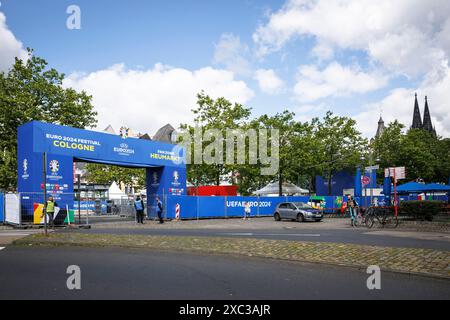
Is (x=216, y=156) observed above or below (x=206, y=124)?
below

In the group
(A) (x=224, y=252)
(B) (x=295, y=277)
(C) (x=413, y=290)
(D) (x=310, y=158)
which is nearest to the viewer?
(C) (x=413, y=290)

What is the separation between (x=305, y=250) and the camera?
36.3 feet

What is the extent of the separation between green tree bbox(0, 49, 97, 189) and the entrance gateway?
13584 mm

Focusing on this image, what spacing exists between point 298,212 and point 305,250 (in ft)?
58.9

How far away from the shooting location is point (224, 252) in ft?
36.1

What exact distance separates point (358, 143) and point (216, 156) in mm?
18687

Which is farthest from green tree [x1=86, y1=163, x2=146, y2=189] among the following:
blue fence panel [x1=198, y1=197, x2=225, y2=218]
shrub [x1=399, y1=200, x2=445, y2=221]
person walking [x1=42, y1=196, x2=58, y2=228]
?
shrub [x1=399, y1=200, x2=445, y2=221]

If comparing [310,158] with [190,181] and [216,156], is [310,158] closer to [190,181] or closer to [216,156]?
[216,156]

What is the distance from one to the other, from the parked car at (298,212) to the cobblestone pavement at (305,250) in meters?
15.6

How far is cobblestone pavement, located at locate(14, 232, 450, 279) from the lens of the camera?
28.8ft

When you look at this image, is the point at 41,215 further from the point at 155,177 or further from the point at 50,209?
the point at 155,177

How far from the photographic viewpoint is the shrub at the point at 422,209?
2458 centimetres

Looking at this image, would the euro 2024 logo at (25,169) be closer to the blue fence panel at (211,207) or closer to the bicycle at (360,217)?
the blue fence panel at (211,207)
